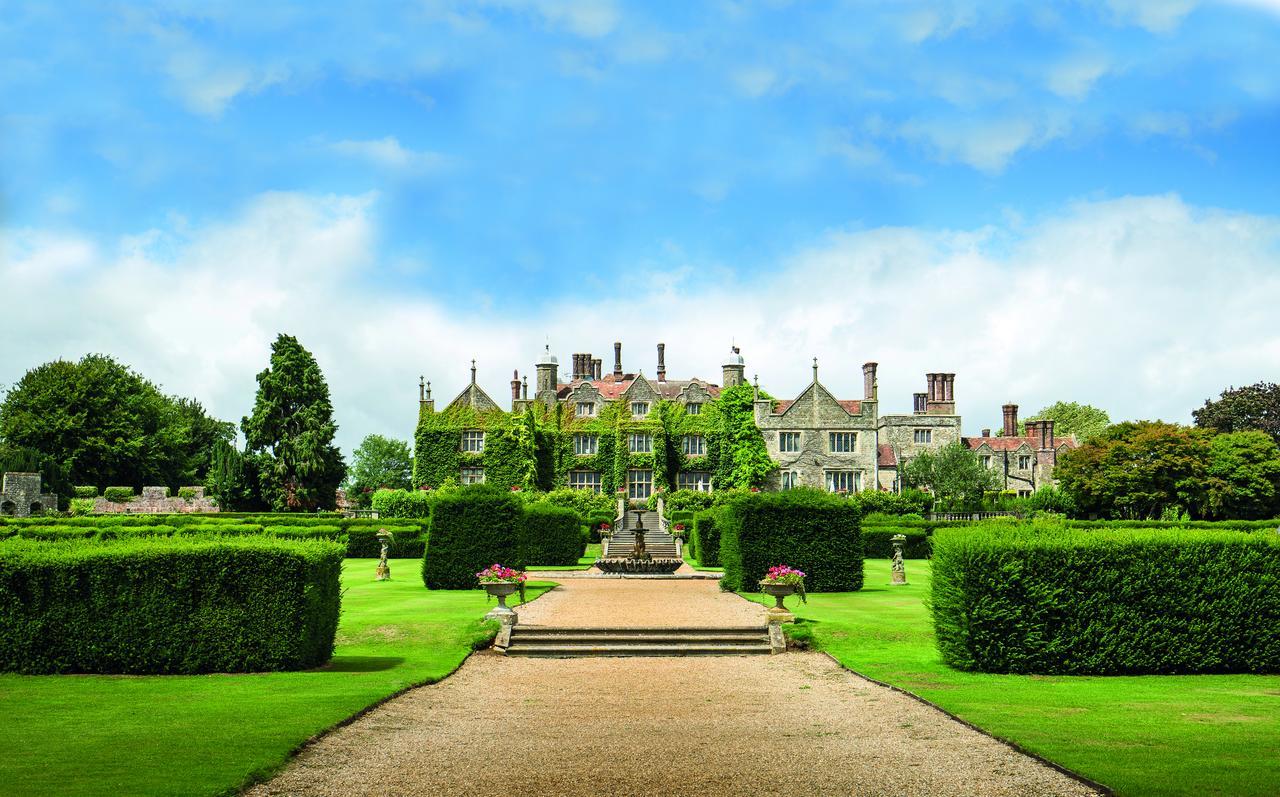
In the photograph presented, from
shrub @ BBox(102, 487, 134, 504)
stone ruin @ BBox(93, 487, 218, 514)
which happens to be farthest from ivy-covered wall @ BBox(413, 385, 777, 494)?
shrub @ BBox(102, 487, 134, 504)

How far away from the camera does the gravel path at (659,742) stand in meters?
9.00

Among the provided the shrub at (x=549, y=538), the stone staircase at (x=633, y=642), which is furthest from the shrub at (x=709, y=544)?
the stone staircase at (x=633, y=642)

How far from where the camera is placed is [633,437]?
2579 inches

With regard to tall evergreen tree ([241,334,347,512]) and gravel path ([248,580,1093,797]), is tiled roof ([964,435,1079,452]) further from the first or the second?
gravel path ([248,580,1093,797])

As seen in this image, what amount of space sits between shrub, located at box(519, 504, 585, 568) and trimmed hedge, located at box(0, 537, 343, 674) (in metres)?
25.1

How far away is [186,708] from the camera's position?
40.0ft

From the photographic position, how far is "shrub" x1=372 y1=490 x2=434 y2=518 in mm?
57688

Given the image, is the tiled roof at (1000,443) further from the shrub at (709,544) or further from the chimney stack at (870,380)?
the shrub at (709,544)

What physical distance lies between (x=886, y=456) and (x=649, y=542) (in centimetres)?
A: 3407

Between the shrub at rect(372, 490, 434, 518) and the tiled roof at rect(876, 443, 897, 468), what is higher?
A: the tiled roof at rect(876, 443, 897, 468)

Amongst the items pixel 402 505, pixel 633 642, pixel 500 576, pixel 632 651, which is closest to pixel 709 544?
pixel 500 576

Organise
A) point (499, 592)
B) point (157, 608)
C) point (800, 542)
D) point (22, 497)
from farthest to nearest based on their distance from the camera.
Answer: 1. point (22, 497)
2. point (800, 542)
3. point (499, 592)
4. point (157, 608)

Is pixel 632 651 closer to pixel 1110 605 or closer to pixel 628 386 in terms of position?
pixel 1110 605

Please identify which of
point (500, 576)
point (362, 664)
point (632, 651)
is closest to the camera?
point (362, 664)
